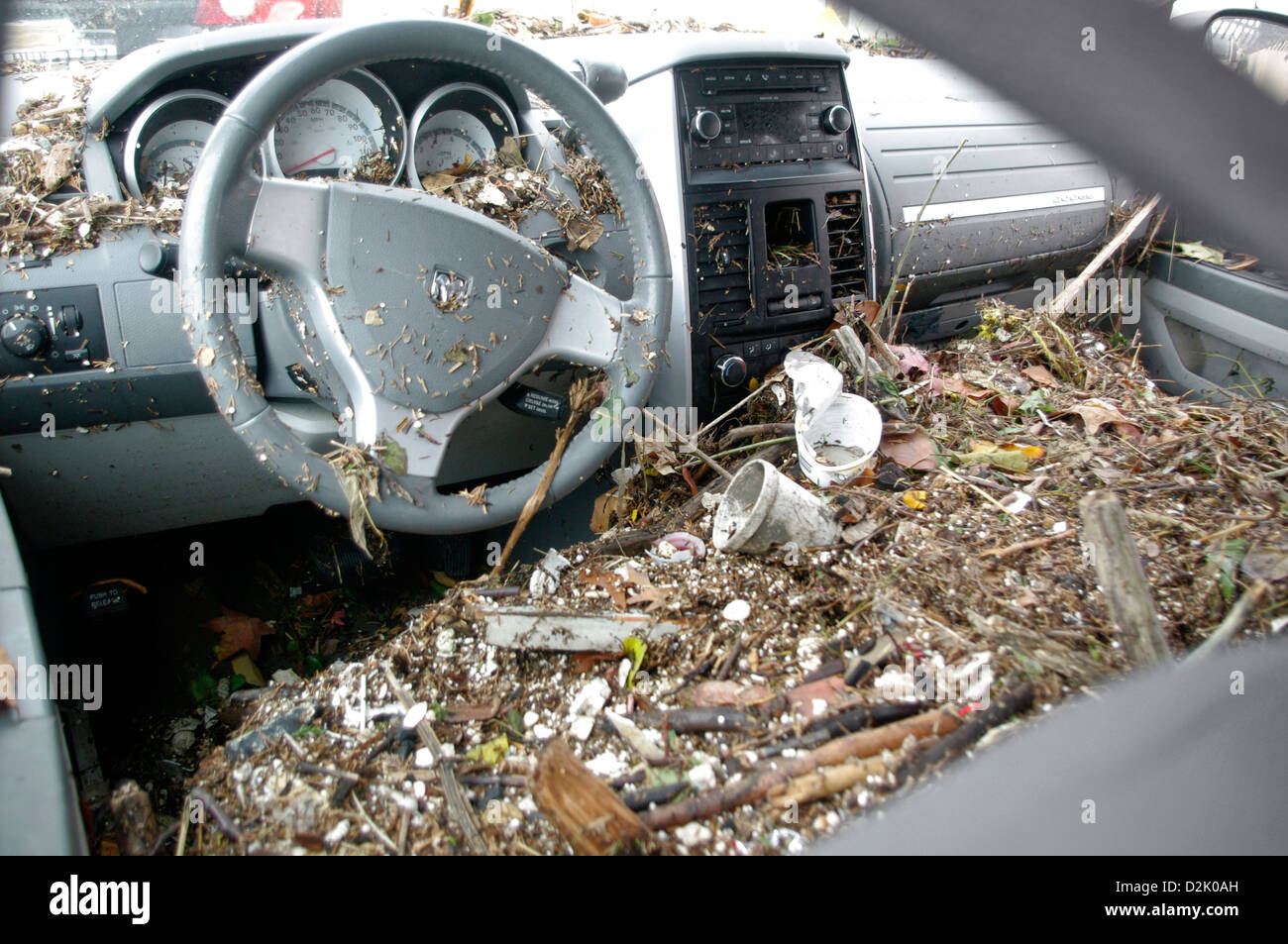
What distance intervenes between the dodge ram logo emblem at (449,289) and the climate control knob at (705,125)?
0.92 metres

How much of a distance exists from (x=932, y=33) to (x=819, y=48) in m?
2.11

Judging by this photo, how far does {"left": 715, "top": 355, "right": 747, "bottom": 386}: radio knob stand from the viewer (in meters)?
2.38

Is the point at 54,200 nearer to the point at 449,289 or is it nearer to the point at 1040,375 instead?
the point at 449,289

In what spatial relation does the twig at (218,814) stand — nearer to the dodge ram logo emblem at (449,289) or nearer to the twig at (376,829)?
the twig at (376,829)

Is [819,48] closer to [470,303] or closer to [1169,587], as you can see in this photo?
[470,303]

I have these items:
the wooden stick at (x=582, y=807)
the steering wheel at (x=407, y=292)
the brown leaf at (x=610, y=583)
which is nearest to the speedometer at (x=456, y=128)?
the steering wheel at (x=407, y=292)

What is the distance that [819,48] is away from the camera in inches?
98.7

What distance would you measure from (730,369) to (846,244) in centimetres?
66

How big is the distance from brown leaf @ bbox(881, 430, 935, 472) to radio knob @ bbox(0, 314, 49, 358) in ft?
6.69

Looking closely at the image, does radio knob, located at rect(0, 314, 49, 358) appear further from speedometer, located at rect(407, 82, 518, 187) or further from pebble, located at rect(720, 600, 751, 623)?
→ pebble, located at rect(720, 600, 751, 623)

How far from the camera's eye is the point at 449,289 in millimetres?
1749

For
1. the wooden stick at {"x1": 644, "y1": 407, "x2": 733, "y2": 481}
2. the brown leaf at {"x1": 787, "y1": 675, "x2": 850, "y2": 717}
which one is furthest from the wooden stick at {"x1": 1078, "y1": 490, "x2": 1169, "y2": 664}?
the wooden stick at {"x1": 644, "y1": 407, "x2": 733, "y2": 481}

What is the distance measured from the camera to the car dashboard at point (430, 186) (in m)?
1.91
